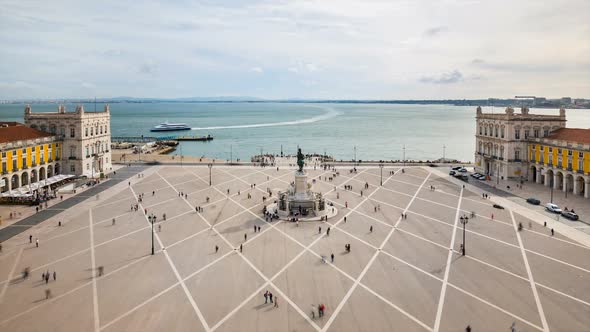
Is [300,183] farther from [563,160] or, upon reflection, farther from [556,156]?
[556,156]

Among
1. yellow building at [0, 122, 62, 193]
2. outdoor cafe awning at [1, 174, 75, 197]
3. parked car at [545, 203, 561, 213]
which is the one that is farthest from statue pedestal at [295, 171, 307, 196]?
yellow building at [0, 122, 62, 193]

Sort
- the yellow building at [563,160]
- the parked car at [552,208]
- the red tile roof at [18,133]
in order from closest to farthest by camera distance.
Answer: the parked car at [552,208]
the yellow building at [563,160]
the red tile roof at [18,133]

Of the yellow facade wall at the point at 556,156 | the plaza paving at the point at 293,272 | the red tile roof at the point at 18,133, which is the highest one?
the red tile roof at the point at 18,133

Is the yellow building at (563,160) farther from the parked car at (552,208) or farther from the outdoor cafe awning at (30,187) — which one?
the outdoor cafe awning at (30,187)

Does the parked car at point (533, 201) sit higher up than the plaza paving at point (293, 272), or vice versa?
the parked car at point (533, 201)

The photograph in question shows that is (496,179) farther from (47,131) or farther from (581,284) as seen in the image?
(47,131)

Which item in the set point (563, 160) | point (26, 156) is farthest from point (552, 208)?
point (26, 156)

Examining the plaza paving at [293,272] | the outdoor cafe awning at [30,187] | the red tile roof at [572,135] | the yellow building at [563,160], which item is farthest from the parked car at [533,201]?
the outdoor cafe awning at [30,187]
